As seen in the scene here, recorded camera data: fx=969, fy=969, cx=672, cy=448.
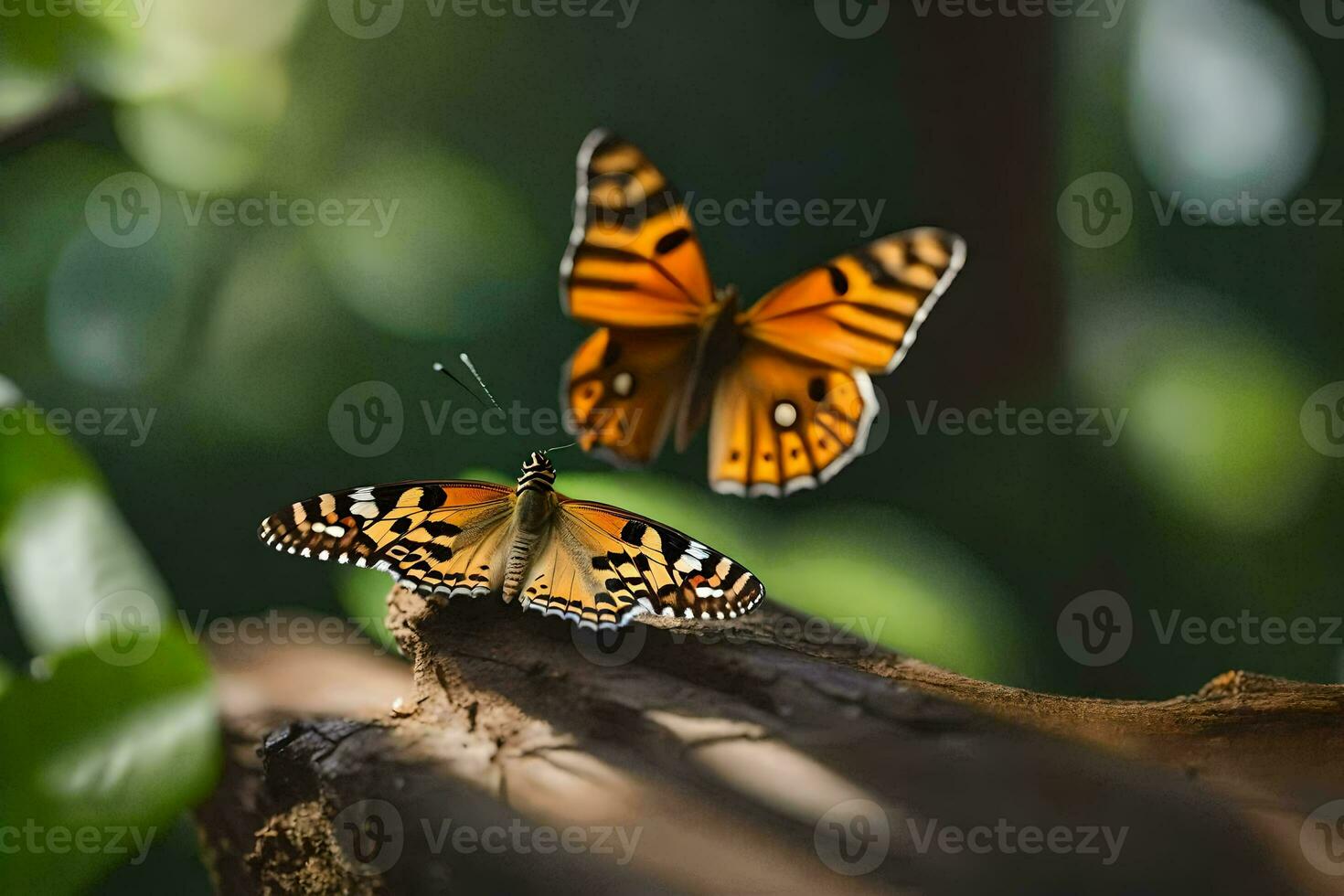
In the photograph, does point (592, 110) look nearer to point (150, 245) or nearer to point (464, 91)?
point (464, 91)

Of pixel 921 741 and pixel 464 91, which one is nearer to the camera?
pixel 921 741

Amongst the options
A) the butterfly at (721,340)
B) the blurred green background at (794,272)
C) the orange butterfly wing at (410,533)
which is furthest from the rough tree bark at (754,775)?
the blurred green background at (794,272)

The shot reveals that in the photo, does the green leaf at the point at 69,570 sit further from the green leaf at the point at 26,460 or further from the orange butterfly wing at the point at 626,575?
the orange butterfly wing at the point at 626,575

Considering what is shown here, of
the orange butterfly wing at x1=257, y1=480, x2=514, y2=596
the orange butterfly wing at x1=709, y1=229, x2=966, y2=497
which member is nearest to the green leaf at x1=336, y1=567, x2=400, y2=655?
the orange butterfly wing at x1=257, y1=480, x2=514, y2=596

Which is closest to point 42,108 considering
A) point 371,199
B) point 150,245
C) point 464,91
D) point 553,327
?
point 150,245

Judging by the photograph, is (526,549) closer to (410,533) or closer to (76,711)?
(410,533)
